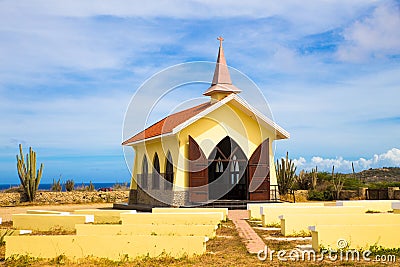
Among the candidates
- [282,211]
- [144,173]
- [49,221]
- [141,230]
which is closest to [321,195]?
[144,173]

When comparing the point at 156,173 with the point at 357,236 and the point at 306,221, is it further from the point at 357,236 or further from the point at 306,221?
the point at 357,236

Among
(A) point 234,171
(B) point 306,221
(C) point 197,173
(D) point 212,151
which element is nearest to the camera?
(B) point 306,221

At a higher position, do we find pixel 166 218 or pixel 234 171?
pixel 234 171

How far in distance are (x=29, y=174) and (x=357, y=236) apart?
2403 cm

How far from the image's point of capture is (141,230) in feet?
39.7

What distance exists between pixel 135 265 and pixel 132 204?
18012mm

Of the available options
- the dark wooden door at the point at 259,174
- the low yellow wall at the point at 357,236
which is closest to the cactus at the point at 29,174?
the dark wooden door at the point at 259,174

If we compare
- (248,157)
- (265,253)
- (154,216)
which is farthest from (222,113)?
(265,253)

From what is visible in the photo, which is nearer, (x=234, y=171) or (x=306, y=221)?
(x=306, y=221)

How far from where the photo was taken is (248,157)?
23.7 m

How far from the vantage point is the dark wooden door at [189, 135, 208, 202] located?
22.2 m

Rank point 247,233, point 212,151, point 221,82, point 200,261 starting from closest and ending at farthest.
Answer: point 200,261 < point 247,233 < point 212,151 < point 221,82

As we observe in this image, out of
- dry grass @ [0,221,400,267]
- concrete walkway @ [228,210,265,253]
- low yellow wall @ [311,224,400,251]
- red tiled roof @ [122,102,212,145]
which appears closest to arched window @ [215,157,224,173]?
red tiled roof @ [122,102,212,145]

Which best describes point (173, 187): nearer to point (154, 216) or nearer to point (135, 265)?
point (154, 216)
